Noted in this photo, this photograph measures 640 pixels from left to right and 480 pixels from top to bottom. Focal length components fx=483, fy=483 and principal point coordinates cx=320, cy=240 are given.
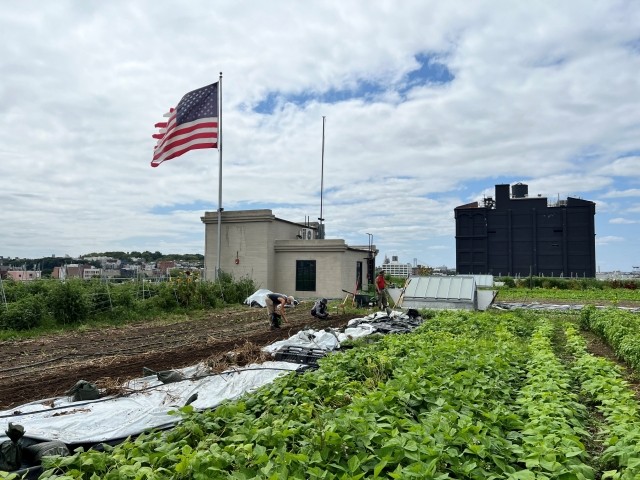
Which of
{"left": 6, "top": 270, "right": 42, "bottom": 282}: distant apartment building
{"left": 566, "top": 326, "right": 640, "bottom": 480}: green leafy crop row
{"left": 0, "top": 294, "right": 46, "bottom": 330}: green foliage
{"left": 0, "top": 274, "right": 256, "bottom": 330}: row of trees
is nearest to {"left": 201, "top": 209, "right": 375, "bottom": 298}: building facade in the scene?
{"left": 0, "top": 274, "right": 256, "bottom": 330}: row of trees

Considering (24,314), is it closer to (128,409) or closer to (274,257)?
(128,409)

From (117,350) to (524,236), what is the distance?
47456mm

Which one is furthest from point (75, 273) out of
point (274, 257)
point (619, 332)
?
point (619, 332)

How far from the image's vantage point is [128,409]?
217 inches

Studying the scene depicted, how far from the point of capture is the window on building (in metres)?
26.9

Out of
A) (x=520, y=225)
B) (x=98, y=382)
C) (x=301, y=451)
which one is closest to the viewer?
(x=301, y=451)

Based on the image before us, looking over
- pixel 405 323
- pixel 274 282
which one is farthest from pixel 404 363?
pixel 274 282

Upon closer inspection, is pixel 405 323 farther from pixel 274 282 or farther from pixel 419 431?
pixel 274 282

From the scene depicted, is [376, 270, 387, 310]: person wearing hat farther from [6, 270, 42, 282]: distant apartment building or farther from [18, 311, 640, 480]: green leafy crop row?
[18, 311, 640, 480]: green leafy crop row

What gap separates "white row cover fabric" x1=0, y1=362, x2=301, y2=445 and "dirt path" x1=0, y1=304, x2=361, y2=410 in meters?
1.13

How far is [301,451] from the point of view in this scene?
3072 mm

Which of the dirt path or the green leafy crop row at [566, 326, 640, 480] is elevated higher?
the green leafy crop row at [566, 326, 640, 480]

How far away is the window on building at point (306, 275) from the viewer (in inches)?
1059

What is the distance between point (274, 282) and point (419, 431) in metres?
24.5
